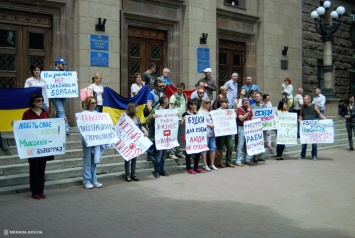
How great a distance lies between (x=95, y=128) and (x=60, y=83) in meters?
2.16

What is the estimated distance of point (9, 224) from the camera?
681 centimetres

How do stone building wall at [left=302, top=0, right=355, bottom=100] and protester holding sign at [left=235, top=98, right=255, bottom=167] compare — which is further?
stone building wall at [left=302, top=0, right=355, bottom=100]

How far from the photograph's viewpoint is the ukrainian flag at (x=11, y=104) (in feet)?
33.0

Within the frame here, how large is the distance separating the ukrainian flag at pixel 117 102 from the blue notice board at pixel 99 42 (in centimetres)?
263

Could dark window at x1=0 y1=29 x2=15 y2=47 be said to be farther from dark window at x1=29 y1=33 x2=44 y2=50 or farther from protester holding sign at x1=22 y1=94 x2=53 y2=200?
protester holding sign at x1=22 y1=94 x2=53 y2=200

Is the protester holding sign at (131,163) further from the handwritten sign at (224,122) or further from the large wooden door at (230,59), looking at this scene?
the large wooden door at (230,59)

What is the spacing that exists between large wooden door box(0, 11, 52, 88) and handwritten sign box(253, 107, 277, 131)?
21.2ft

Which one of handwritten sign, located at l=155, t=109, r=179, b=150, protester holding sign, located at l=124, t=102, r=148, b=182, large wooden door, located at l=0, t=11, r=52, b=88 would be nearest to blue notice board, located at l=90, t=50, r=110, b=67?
large wooden door, located at l=0, t=11, r=52, b=88

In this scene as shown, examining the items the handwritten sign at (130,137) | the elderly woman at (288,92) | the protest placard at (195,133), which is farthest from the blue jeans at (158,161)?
the elderly woman at (288,92)

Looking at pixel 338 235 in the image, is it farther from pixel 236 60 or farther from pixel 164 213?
pixel 236 60

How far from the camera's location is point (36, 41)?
13.5m

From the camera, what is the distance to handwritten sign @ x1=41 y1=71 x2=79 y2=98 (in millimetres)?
11200

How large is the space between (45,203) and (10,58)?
6.08m

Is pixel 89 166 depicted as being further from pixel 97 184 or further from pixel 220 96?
pixel 220 96
